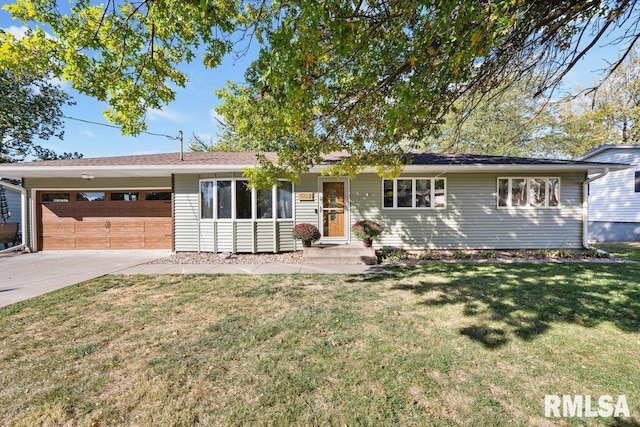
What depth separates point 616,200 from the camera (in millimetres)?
13414

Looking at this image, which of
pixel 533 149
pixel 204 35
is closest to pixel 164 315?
pixel 204 35

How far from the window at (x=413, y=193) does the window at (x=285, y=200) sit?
3139 millimetres

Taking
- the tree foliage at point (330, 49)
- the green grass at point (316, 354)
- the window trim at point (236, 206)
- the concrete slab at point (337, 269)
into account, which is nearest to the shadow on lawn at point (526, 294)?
the green grass at point (316, 354)

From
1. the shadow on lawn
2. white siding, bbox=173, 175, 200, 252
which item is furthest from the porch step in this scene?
white siding, bbox=173, 175, 200, 252

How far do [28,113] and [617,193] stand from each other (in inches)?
1371

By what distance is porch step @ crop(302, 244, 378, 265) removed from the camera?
7.86 m

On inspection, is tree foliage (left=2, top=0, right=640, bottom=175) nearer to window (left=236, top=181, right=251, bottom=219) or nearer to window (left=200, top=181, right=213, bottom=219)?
window (left=236, top=181, right=251, bottom=219)

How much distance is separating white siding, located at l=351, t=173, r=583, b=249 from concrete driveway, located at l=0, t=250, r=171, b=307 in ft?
23.4

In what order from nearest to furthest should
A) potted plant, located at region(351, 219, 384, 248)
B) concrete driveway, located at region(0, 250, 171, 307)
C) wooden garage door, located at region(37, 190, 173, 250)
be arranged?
concrete driveway, located at region(0, 250, 171, 307)
potted plant, located at region(351, 219, 384, 248)
wooden garage door, located at region(37, 190, 173, 250)

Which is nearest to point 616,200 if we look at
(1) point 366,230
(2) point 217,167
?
(1) point 366,230

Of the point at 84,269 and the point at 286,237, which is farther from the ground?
the point at 286,237

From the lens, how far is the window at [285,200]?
922cm

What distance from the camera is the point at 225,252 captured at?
9188 mm

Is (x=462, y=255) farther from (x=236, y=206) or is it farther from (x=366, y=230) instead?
(x=236, y=206)
